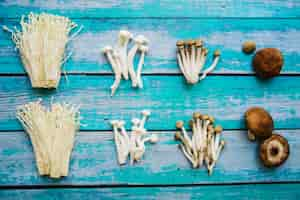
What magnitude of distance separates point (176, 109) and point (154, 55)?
142 mm

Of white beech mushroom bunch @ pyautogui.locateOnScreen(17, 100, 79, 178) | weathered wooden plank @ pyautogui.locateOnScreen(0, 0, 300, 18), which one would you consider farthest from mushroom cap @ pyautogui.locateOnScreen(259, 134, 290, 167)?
white beech mushroom bunch @ pyautogui.locateOnScreen(17, 100, 79, 178)

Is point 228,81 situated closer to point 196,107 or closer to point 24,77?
point 196,107

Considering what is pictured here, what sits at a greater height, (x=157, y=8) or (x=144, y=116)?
(x=157, y=8)

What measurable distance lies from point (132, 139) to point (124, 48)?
Result: 22 cm

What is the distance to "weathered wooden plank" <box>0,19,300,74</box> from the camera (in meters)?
1.12

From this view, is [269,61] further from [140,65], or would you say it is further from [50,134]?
[50,134]

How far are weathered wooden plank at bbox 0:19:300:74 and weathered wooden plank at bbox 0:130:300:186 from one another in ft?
0.53

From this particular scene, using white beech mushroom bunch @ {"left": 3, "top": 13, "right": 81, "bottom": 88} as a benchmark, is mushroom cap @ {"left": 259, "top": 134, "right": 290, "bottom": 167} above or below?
below

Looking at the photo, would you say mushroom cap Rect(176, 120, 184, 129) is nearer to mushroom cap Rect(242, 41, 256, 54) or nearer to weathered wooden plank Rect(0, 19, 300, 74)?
weathered wooden plank Rect(0, 19, 300, 74)

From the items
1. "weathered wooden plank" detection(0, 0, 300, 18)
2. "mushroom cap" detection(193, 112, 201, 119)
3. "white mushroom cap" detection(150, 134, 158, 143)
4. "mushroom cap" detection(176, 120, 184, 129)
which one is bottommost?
"white mushroom cap" detection(150, 134, 158, 143)

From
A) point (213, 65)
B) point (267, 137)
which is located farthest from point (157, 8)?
point (267, 137)

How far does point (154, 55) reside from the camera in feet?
3.72

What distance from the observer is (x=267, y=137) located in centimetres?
112

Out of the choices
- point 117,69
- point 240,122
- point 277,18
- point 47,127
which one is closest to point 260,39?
point 277,18
